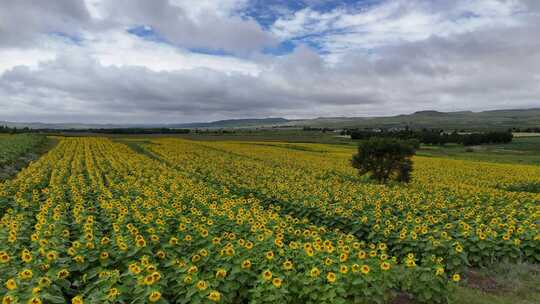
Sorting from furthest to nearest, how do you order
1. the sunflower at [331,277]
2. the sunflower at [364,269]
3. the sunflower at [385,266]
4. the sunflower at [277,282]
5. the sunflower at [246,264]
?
the sunflower at [246,264]
the sunflower at [385,266]
the sunflower at [364,269]
the sunflower at [331,277]
the sunflower at [277,282]

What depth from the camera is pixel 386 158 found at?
936 inches

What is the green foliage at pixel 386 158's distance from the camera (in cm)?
2320

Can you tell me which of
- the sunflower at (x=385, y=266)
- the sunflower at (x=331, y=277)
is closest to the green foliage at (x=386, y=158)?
Result: the sunflower at (x=385, y=266)

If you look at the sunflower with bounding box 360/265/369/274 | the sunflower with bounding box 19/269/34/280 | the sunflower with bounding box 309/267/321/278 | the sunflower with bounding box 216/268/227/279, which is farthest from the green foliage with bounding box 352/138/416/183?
the sunflower with bounding box 19/269/34/280

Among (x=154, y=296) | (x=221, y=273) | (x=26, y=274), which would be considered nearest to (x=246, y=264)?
(x=221, y=273)

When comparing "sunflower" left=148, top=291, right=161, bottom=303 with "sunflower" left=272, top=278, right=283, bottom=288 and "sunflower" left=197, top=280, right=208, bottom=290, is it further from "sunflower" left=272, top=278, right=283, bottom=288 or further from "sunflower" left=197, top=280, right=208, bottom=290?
"sunflower" left=272, top=278, right=283, bottom=288

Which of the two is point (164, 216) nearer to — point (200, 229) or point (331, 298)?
point (200, 229)

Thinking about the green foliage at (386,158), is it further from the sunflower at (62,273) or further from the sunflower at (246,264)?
the sunflower at (62,273)

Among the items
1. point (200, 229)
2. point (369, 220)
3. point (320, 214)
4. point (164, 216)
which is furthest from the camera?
point (320, 214)

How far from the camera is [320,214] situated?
11992 mm

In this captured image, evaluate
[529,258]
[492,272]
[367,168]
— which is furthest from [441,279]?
[367,168]

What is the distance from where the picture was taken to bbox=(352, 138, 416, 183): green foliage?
914 inches

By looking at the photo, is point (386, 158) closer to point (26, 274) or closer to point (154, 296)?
point (154, 296)

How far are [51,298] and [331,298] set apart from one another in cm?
367
